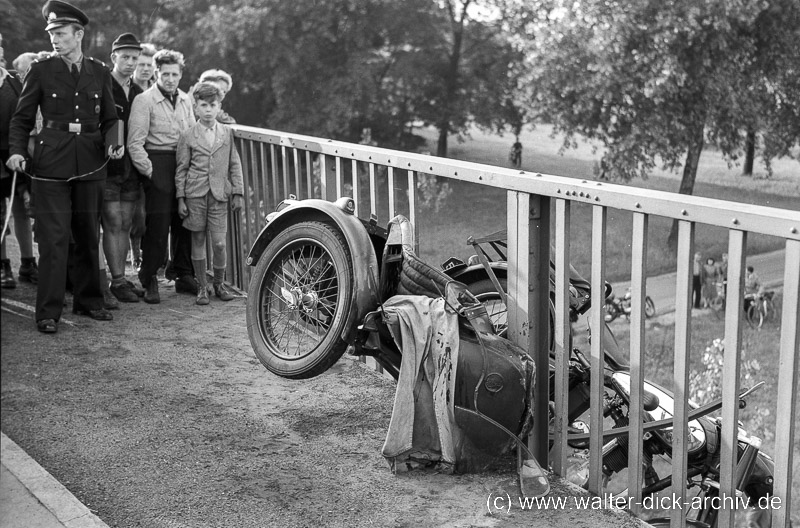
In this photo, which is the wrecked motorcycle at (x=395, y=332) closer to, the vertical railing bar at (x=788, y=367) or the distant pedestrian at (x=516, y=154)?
the vertical railing bar at (x=788, y=367)

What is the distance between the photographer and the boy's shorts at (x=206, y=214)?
6672mm

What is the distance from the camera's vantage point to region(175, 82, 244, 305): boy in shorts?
260 inches

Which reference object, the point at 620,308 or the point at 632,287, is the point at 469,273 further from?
the point at 620,308

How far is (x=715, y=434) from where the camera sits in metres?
4.38

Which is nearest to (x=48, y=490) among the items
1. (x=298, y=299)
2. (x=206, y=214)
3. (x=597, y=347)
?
(x=298, y=299)

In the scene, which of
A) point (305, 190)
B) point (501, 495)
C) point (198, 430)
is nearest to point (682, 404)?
point (501, 495)

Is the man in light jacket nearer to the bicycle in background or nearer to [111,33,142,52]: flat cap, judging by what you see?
[111,33,142,52]: flat cap

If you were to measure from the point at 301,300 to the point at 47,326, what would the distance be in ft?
7.46

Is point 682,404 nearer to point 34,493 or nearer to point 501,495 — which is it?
point 501,495

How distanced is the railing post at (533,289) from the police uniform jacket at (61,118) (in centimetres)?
308

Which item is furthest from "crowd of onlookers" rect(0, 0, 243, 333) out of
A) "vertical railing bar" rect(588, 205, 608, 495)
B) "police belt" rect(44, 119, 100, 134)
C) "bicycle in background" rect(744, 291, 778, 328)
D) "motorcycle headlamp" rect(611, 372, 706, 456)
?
"bicycle in background" rect(744, 291, 778, 328)

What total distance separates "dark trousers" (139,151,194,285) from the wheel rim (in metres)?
2.36

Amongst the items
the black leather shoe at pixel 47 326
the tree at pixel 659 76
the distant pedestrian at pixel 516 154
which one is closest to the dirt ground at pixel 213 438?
the black leather shoe at pixel 47 326

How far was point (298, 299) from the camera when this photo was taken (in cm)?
436
